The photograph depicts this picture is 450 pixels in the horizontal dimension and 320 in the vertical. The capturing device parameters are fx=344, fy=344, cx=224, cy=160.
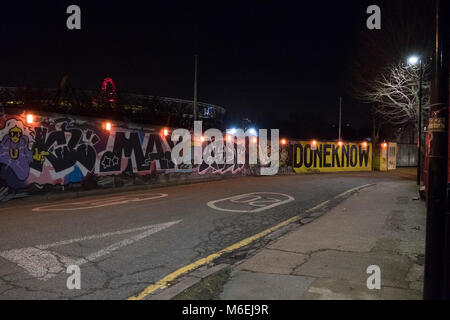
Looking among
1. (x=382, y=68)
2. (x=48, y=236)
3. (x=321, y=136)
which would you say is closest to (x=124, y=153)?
(x=48, y=236)

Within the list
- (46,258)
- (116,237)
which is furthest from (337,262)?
(46,258)

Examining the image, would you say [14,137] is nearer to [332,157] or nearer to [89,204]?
[89,204]

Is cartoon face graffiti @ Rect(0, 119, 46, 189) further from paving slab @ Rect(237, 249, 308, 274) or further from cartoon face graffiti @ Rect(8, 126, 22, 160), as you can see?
paving slab @ Rect(237, 249, 308, 274)

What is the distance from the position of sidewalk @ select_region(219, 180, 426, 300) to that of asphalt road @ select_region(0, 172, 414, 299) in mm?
1128

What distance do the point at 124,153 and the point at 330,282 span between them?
13.0m

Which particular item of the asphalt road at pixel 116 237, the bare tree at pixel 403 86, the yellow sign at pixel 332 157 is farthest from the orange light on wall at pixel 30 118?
the yellow sign at pixel 332 157

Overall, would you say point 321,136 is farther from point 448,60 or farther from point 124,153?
point 448,60

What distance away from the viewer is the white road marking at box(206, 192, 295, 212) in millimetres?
10234

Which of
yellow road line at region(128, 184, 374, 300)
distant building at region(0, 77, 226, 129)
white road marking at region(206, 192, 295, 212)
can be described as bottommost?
yellow road line at region(128, 184, 374, 300)

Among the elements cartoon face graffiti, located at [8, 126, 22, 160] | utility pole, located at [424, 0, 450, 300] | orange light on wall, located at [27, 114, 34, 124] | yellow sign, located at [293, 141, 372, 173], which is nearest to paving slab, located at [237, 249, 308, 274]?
utility pole, located at [424, 0, 450, 300]

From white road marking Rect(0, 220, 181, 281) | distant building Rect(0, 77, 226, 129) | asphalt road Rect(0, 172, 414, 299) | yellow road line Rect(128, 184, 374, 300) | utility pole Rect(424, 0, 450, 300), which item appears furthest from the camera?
distant building Rect(0, 77, 226, 129)

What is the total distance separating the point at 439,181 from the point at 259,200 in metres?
8.20
